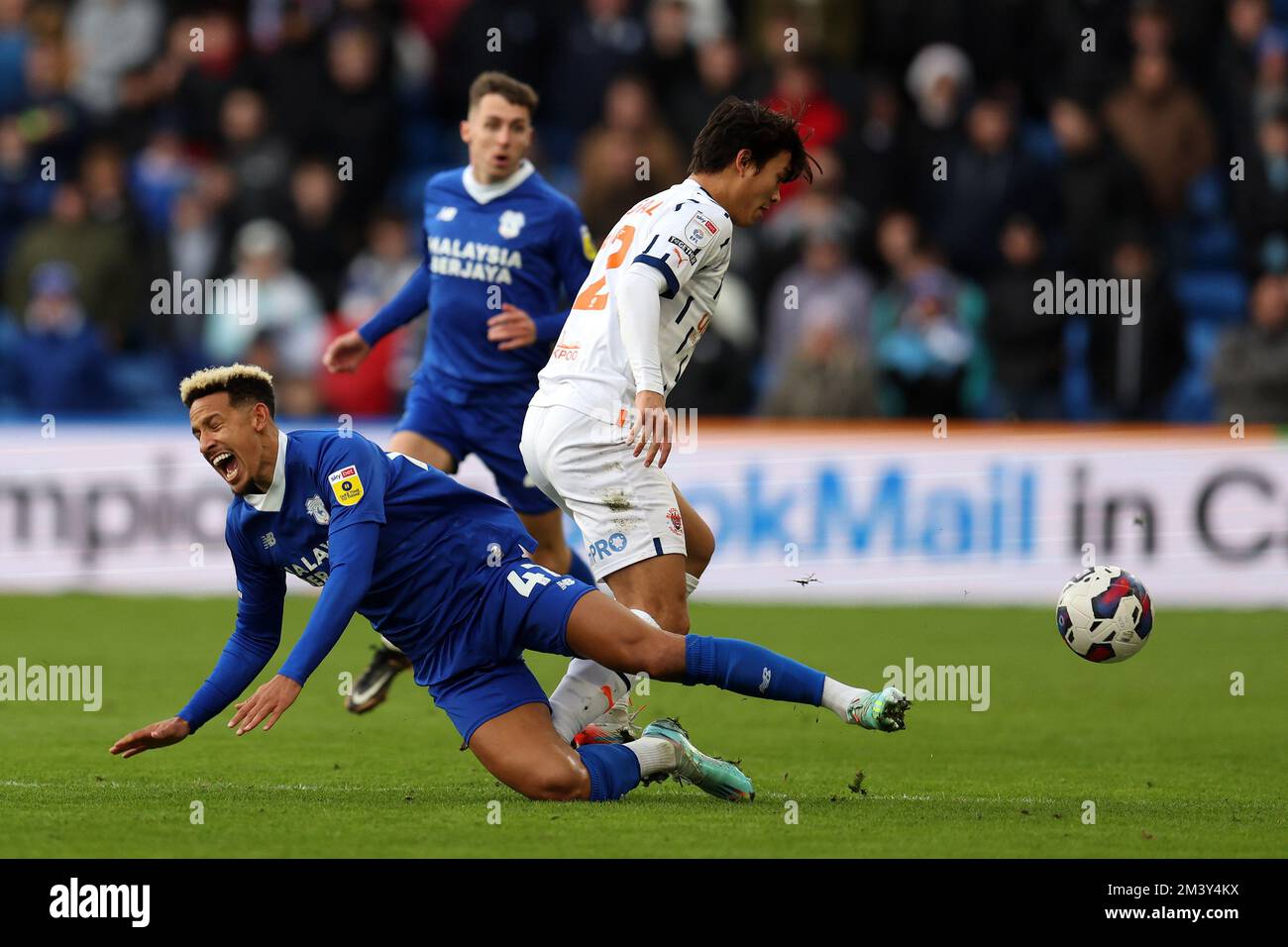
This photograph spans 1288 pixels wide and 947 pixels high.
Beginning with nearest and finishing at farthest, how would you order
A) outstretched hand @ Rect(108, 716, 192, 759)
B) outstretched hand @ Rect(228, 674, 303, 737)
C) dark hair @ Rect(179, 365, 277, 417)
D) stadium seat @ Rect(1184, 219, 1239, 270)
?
outstretched hand @ Rect(228, 674, 303, 737) < outstretched hand @ Rect(108, 716, 192, 759) < dark hair @ Rect(179, 365, 277, 417) < stadium seat @ Rect(1184, 219, 1239, 270)

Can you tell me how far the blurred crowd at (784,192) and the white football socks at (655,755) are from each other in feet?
27.1

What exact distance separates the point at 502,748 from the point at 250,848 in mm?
1121

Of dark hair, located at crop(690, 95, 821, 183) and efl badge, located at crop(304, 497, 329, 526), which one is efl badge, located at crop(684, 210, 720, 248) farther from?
efl badge, located at crop(304, 497, 329, 526)

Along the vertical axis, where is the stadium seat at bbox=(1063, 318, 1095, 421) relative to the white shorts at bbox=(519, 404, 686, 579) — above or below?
above

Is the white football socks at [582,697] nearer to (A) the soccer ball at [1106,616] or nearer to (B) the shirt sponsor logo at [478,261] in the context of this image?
(A) the soccer ball at [1106,616]

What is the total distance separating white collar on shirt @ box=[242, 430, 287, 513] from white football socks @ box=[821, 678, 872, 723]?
2036 millimetres

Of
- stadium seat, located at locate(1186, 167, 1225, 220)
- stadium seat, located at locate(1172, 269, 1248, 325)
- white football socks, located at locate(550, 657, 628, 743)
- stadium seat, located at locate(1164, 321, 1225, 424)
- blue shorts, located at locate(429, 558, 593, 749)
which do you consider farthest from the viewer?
stadium seat, located at locate(1186, 167, 1225, 220)

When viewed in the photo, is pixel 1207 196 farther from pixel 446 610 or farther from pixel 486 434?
pixel 446 610

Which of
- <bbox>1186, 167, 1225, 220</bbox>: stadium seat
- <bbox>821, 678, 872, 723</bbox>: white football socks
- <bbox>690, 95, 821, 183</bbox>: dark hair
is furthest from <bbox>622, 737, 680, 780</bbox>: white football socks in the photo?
<bbox>1186, 167, 1225, 220</bbox>: stadium seat

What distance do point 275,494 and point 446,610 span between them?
78 centimetres

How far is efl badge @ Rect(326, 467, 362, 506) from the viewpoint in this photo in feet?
23.1

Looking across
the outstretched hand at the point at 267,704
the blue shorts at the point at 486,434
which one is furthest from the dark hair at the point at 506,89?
the outstretched hand at the point at 267,704

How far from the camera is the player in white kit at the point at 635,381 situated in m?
7.59

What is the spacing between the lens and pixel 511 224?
31.8ft
